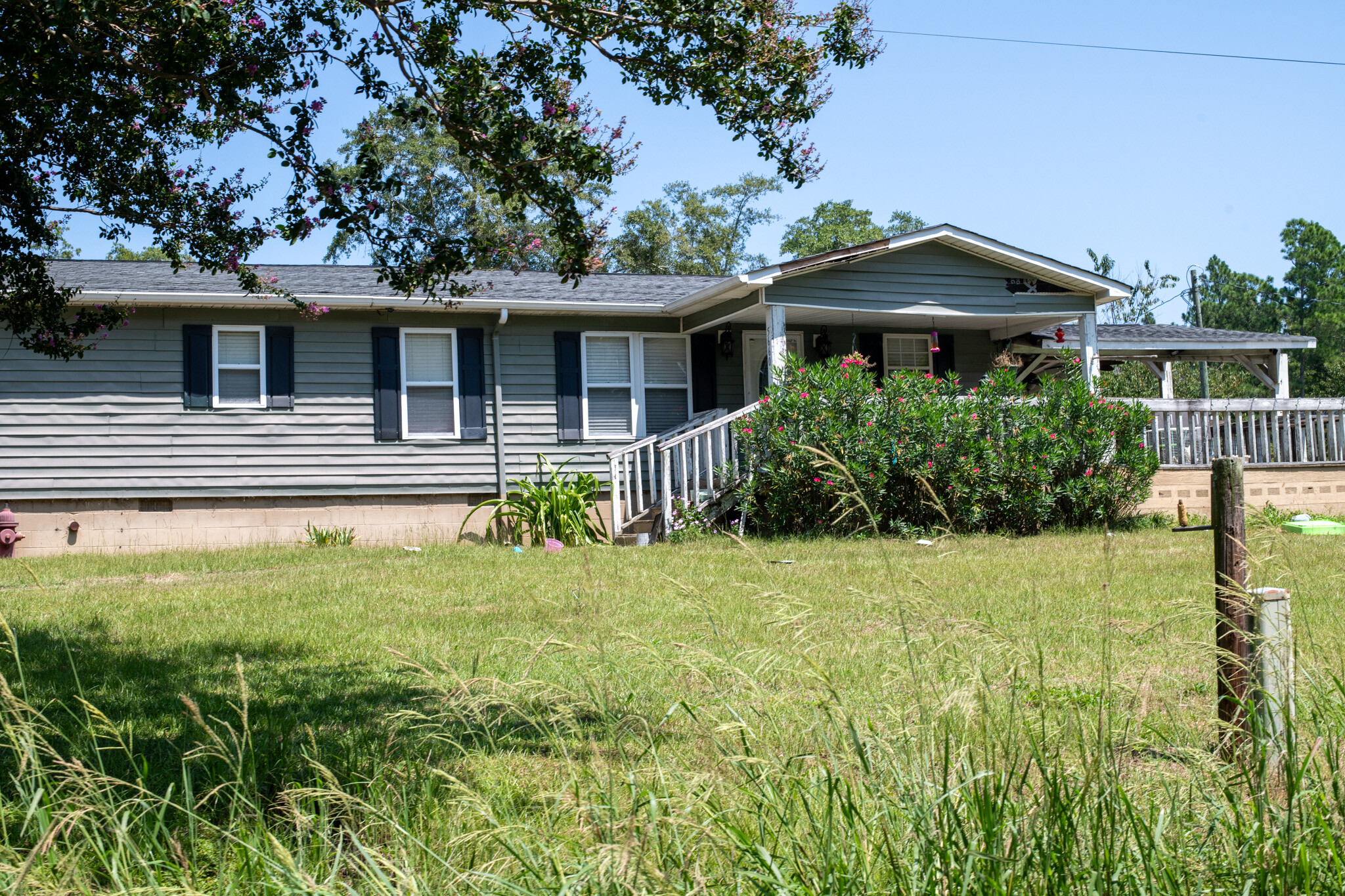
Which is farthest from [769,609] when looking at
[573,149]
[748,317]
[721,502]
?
[748,317]

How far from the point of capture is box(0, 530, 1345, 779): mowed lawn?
2.80 metres

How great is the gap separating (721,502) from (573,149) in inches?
294

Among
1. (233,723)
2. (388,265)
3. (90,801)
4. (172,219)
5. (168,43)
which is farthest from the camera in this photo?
(172,219)

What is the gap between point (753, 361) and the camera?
49.6 feet

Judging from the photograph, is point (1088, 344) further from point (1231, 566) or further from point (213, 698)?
point (213, 698)

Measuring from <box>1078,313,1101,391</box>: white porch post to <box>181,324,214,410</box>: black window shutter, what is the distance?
1112 cm

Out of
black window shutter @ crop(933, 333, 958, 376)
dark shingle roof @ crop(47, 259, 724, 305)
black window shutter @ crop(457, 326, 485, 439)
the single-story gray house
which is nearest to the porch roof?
black window shutter @ crop(933, 333, 958, 376)

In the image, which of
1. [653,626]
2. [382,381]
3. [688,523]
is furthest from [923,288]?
[653,626]

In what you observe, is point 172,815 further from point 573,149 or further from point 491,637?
point 573,149

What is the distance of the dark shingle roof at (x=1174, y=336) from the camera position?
17.9 metres

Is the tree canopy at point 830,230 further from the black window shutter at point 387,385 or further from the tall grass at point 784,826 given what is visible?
the tall grass at point 784,826

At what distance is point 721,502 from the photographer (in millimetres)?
12516

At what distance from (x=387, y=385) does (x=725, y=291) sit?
4.47 m

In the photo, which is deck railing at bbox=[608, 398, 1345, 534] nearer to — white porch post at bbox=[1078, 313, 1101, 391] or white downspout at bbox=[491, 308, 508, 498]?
white porch post at bbox=[1078, 313, 1101, 391]
